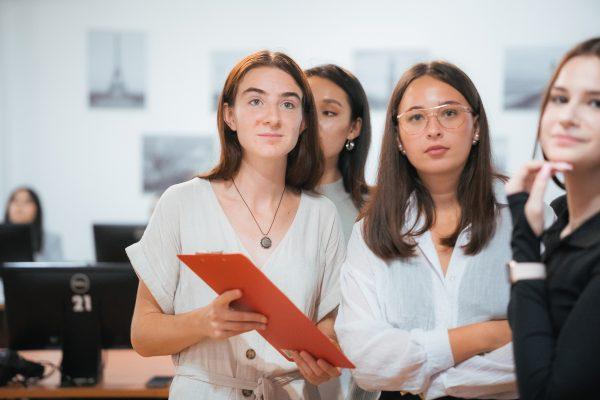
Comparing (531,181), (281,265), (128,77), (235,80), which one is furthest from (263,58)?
(128,77)

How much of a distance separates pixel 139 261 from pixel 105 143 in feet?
15.7

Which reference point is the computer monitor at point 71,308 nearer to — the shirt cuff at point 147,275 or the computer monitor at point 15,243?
the shirt cuff at point 147,275

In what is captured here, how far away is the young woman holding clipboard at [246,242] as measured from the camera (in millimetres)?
2195

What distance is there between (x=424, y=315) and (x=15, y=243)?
149 inches

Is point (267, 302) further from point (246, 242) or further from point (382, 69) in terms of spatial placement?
point (382, 69)

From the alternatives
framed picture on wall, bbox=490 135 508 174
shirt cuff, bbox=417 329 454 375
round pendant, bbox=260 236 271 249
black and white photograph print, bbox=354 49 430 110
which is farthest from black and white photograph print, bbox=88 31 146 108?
shirt cuff, bbox=417 329 454 375

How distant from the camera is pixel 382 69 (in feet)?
20.7

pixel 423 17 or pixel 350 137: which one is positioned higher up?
pixel 423 17

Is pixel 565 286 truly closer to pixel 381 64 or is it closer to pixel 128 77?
pixel 381 64

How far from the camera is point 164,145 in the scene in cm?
667

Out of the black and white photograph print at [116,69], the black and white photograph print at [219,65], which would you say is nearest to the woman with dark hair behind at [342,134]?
the black and white photograph print at [219,65]

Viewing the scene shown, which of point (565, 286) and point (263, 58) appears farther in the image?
point (263, 58)

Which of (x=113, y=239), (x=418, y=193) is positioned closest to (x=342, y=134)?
(x=418, y=193)

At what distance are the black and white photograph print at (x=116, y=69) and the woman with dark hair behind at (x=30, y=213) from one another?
1.08 m
